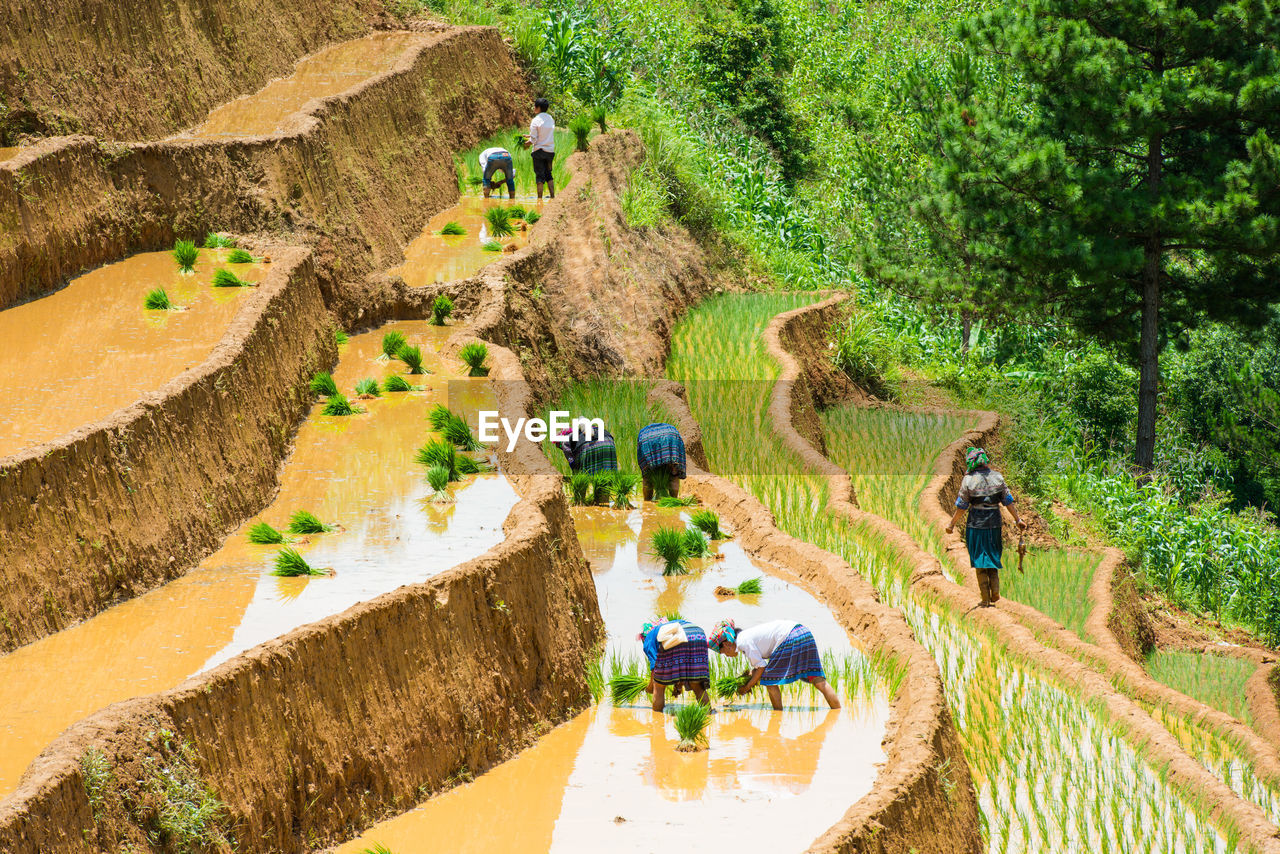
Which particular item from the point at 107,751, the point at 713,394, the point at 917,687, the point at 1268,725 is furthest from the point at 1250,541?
the point at 107,751

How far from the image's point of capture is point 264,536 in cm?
955

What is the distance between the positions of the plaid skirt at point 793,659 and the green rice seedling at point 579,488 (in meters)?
4.17

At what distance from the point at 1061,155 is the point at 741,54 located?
43.1 ft

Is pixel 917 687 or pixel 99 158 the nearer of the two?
pixel 917 687

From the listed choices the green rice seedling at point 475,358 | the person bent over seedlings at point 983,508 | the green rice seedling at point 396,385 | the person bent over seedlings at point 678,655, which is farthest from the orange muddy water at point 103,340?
the person bent over seedlings at point 983,508

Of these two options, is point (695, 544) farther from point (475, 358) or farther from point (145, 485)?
point (145, 485)

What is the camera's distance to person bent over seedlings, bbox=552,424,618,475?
12.6 meters

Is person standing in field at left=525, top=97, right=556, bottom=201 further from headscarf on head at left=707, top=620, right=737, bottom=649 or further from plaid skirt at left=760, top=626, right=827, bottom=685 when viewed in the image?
plaid skirt at left=760, top=626, right=827, bottom=685

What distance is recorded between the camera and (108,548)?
8562 mm

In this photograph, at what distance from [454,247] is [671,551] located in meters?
7.77

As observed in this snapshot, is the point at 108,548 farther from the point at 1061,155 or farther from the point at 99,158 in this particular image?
the point at 1061,155

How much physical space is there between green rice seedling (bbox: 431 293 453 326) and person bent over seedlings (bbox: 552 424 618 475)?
10.4 feet

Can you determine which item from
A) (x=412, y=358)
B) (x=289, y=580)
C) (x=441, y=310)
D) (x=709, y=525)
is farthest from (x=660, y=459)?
(x=289, y=580)

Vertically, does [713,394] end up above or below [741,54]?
below
